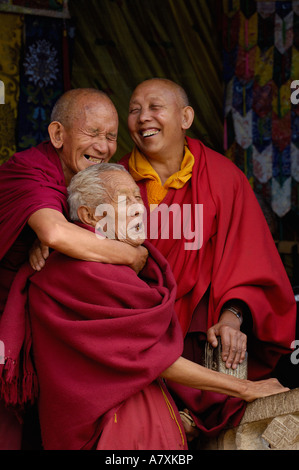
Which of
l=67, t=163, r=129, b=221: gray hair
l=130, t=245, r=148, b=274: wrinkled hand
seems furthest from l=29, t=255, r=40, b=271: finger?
l=130, t=245, r=148, b=274: wrinkled hand

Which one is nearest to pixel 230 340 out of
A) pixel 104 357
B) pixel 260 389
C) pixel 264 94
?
pixel 260 389

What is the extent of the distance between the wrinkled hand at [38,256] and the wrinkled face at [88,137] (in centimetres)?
50

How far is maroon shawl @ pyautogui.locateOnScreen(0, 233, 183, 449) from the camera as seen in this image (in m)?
2.03

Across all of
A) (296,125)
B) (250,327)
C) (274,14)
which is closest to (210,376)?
(250,327)

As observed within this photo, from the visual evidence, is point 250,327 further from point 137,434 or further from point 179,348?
point 137,434

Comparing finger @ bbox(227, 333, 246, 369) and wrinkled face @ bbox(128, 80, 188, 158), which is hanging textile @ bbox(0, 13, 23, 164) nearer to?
wrinkled face @ bbox(128, 80, 188, 158)

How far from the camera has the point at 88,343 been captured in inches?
79.4

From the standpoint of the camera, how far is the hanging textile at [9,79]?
446cm

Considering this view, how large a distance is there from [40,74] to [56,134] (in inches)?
76.7

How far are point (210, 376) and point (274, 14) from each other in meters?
3.53

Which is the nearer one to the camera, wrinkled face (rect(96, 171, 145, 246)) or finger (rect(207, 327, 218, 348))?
wrinkled face (rect(96, 171, 145, 246))

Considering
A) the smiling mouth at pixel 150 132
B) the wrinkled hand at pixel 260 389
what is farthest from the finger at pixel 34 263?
the smiling mouth at pixel 150 132

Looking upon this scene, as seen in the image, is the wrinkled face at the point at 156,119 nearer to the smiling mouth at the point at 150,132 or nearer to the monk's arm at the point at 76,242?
the smiling mouth at the point at 150,132

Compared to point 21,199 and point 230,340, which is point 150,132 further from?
point 230,340
